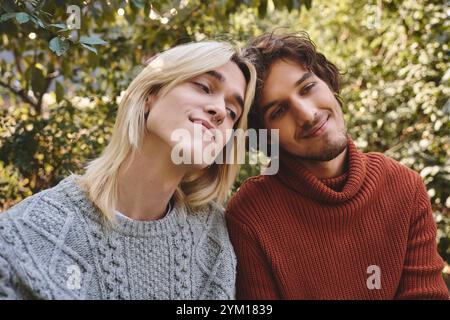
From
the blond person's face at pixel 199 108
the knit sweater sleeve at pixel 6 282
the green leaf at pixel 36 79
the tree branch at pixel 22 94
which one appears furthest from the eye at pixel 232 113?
the tree branch at pixel 22 94

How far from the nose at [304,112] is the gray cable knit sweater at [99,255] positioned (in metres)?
0.57

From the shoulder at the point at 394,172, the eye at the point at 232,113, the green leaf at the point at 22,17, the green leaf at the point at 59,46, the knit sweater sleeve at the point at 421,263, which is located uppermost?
the green leaf at the point at 22,17

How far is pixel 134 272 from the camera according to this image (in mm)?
1658

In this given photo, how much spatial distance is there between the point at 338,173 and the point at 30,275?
1288mm

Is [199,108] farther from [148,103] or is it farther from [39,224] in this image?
[39,224]

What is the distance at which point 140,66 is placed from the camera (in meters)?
2.88

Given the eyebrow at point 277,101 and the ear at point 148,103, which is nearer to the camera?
the ear at point 148,103

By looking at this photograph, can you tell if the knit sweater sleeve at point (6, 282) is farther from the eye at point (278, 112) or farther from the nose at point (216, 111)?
the eye at point (278, 112)

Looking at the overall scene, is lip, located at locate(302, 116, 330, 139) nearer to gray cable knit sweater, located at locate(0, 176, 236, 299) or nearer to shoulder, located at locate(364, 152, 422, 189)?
shoulder, located at locate(364, 152, 422, 189)

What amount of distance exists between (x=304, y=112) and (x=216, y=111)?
423 mm

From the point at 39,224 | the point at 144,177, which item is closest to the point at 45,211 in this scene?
the point at 39,224

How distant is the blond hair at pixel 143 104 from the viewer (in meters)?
1.73
